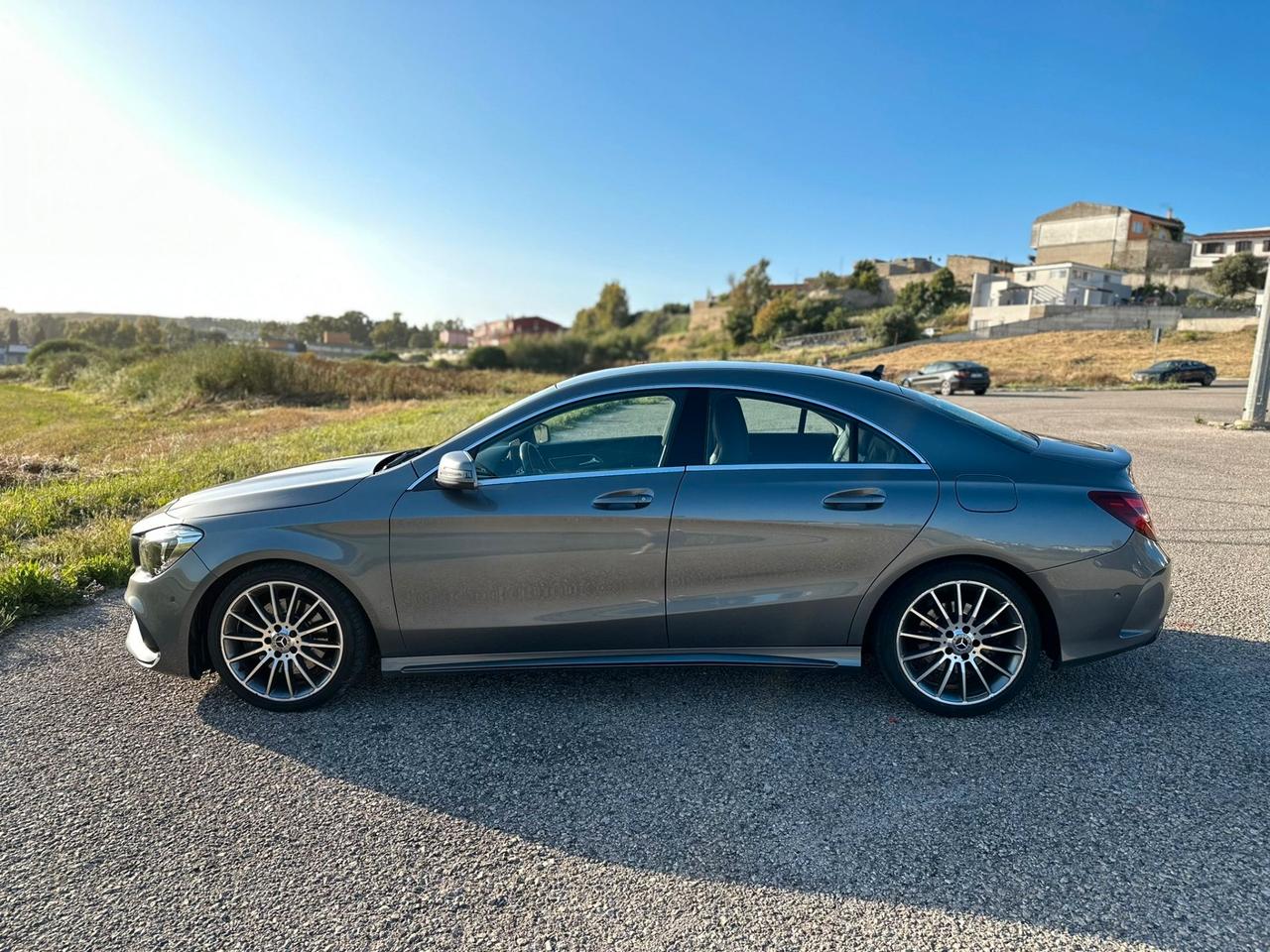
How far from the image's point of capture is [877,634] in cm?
349

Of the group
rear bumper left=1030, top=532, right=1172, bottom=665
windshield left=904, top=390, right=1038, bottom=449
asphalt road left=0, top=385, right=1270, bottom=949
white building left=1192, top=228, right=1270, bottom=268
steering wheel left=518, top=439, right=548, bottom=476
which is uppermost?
white building left=1192, top=228, right=1270, bottom=268

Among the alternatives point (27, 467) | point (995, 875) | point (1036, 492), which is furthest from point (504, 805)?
point (27, 467)

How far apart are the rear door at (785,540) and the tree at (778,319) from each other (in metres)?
85.2

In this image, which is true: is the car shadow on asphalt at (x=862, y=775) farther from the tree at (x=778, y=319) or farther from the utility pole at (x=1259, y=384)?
the tree at (x=778, y=319)

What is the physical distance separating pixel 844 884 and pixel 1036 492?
1.94 meters

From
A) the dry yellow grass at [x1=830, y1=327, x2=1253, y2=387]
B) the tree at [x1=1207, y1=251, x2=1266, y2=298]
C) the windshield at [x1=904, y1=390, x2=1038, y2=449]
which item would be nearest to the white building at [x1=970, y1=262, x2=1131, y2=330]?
the tree at [x1=1207, y1=251, x2=1266, y2=298]

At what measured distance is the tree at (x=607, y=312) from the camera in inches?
5418

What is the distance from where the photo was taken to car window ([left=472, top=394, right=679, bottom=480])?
140 inches

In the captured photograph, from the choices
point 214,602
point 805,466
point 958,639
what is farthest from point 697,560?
point 214,602

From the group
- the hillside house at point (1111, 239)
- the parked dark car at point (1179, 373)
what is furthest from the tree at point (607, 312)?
the parked dark car at point (1179, 373)

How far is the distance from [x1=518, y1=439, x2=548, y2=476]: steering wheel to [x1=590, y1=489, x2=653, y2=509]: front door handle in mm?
344

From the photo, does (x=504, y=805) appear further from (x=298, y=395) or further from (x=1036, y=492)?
(x=298, y=395)

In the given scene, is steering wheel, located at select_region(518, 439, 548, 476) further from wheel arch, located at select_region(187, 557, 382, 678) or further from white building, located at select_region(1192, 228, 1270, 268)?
white building, located at select_region(1192, 228, 1270, 268)

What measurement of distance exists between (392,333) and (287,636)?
576 ft
